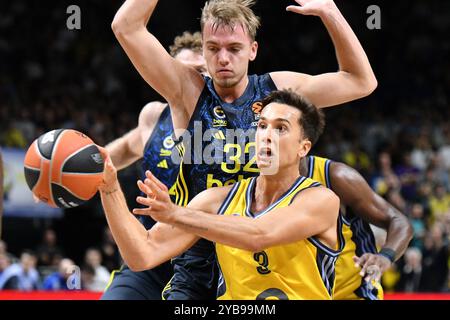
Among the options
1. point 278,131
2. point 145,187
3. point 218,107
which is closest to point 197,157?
point 218,107

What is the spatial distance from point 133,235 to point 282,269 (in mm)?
727

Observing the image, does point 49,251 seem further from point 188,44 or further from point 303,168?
point 303,168

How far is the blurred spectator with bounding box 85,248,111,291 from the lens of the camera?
29.3 feet

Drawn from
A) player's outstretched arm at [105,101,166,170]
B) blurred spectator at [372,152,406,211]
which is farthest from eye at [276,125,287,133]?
blurred spectator at [372,152,406,211]

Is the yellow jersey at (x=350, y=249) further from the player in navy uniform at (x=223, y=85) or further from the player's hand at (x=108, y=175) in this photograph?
the player's hand at (x=108, y=175)

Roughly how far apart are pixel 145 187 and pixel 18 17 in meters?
11.9

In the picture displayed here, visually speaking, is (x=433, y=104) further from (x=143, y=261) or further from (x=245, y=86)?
(x=143, y=261)

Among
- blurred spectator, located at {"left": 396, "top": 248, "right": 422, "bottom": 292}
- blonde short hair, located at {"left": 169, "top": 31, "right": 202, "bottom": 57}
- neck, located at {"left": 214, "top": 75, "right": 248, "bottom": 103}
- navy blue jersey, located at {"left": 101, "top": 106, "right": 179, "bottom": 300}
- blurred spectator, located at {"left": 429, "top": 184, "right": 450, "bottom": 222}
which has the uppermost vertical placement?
blonde short hair, located at {"left": 169, "top": 31, "right": 202, "bottom": 57}

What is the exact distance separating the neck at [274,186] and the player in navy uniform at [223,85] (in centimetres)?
34

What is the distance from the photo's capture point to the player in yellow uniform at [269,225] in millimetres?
3631

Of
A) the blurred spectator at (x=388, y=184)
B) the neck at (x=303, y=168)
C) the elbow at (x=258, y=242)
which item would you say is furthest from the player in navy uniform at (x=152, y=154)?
the blurred spectator at (x=388, y=184)

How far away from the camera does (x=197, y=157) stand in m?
4.36

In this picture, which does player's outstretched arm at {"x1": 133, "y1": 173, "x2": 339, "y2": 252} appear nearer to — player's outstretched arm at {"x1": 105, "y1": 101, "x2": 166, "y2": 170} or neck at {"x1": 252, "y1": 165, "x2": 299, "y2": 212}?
neck at {"x1": 252, "y1": 165, "x2": 299, "y2": 212}
